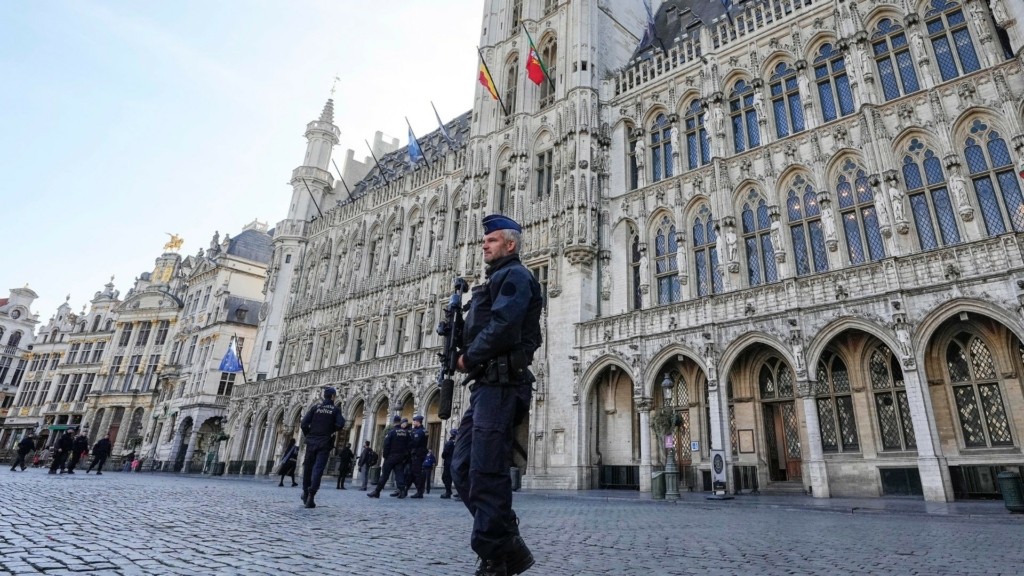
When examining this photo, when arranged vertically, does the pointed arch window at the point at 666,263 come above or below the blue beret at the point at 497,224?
above

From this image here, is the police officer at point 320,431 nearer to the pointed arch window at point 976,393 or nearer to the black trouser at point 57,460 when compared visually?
the pointed arch window at point 976,393

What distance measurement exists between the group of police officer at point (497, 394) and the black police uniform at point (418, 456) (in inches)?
453

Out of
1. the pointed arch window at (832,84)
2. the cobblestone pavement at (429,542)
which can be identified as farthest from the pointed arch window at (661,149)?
the cobblestone pavement at (429,542)

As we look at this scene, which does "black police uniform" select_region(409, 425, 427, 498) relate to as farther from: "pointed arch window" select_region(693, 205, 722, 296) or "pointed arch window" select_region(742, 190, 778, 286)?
"pointed arch window" select_region(742, 190, 778, 286)

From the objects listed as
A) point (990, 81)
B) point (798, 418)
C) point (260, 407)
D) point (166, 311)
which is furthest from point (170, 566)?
point (166, 311)

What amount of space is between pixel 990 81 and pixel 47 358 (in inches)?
3144

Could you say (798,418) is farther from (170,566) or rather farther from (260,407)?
(260,407)

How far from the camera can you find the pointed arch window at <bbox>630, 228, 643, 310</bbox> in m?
22.3

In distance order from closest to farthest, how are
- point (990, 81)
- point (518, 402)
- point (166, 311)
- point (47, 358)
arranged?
point (518, 402), point (990, 81), point (166, 311), point (47, 358)

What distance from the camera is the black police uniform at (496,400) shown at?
11.7 ft

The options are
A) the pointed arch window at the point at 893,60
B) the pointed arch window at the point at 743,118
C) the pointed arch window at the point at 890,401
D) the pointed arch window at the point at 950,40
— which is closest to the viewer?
the pointed arch window at the point at 890,401

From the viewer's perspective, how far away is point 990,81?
53.8 ft

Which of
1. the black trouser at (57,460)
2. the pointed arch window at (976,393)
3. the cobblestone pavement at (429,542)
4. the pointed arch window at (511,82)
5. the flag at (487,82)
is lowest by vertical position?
the cobblestone pavement at (429,542)

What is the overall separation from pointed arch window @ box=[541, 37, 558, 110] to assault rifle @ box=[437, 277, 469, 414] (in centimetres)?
2509
